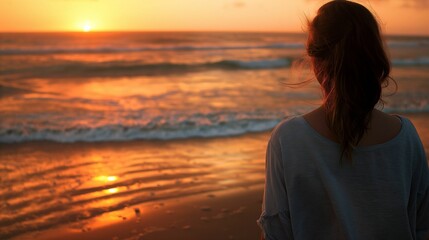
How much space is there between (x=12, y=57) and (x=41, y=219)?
22885 mm

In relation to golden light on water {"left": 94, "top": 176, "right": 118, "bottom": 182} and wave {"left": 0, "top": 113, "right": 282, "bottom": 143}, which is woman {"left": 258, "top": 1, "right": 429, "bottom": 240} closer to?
golden light on water {"left": 94, "top": 176, "right": 118, "bottom": 182}

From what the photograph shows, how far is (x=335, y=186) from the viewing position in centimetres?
129

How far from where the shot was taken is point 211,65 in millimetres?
23500

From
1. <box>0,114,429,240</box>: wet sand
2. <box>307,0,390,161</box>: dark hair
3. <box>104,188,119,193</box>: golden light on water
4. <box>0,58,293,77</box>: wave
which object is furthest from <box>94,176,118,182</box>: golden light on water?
<box>0,58,293,77</box>: wave

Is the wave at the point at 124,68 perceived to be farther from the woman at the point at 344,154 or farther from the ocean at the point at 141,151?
the woman at the point at 344,154

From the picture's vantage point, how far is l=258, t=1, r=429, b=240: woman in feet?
4.09

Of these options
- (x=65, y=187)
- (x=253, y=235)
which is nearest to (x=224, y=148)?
(x=65, y=187)

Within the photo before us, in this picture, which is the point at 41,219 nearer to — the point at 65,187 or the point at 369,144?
the point at 65,187

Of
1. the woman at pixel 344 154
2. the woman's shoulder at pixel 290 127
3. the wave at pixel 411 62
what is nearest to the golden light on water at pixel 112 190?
the woman at pixel 344 154

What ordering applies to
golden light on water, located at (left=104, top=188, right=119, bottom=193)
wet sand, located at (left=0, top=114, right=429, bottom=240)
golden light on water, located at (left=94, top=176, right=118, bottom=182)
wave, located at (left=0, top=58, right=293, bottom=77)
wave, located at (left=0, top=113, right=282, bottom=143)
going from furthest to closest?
wave, located at (left=0, top=58, right=293, bottom=77) → wave, located at (left=0, top=113, right=282, bottom=143) → golden light on water, located at (left=94, top=176, right=118, bottom=182) → golden light on water, located at (left=104, top=188, right=119, bottom=193) → wet sand, located at (left=0, top=114, right=429, bottom=240)

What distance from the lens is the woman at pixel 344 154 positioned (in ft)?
4.09

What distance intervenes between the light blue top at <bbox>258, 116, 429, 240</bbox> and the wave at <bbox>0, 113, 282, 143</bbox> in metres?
6.49

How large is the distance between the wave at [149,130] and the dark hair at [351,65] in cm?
662

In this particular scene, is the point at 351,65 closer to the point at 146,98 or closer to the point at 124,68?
the point at 146,98
